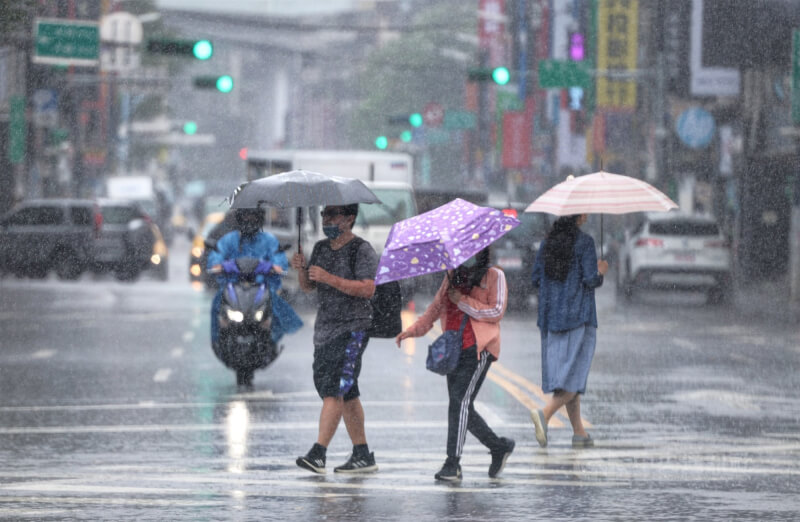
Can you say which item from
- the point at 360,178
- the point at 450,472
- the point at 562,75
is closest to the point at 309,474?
the point at 450,472

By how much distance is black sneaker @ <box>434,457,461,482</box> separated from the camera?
9.88 metres

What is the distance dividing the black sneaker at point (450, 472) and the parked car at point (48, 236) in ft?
95.8

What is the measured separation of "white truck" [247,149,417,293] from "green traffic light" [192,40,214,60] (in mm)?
2017

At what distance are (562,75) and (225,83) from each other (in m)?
9.41

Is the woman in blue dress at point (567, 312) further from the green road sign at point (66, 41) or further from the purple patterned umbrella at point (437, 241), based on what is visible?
the green road sign at point (66, 41)

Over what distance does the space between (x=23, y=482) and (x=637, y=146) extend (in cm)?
4929

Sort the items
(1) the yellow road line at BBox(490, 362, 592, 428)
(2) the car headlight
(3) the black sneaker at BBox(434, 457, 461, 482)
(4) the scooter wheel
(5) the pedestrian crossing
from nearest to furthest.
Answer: (5) the pedestrian crossing < (3) the black sneaker at BBox(434, 457, 461, 482) < (1) the yellow road line at BBox(490, 362, 592, 428) < (2) the car headlight < (4) the scooter wheel

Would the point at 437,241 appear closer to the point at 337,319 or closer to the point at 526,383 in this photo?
the point at 337,319

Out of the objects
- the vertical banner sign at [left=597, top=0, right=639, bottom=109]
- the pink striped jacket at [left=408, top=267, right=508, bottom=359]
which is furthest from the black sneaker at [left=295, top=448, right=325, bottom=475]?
the vertical banner sign at [left=597, top=0, right=639, bottom=109]

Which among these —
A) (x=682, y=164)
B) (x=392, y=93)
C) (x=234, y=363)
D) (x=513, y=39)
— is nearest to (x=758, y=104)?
(x=682, y=164)

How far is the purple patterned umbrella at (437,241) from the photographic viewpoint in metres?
9.48

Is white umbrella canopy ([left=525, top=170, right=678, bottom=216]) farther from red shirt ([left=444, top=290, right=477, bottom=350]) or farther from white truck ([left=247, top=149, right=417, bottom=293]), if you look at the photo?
white truck ([left=247, top=149, right=417, bottom=293])

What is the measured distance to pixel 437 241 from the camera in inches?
375

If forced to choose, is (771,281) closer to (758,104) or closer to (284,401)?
(758,104)
